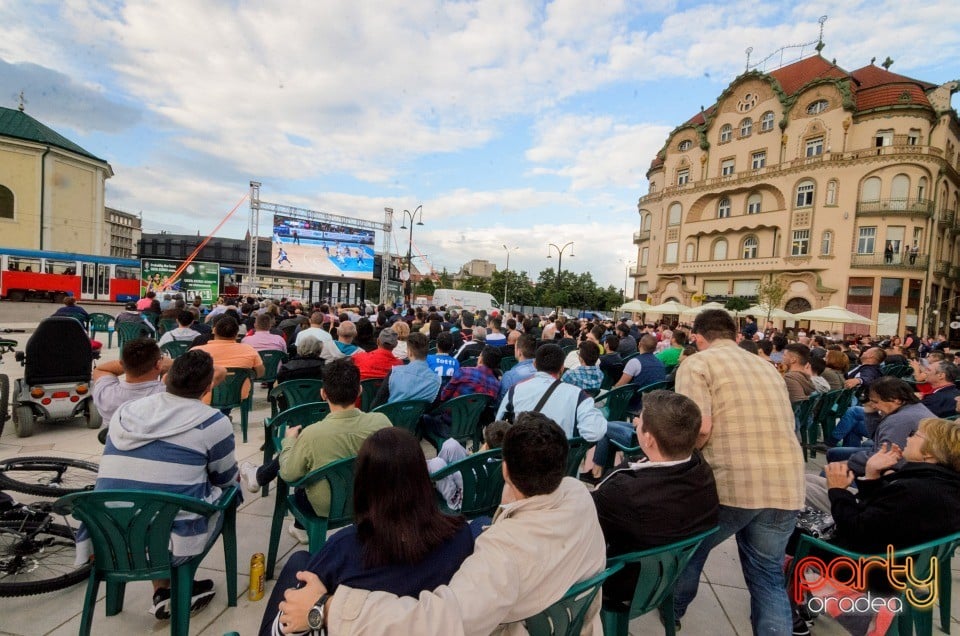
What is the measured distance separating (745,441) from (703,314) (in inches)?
34.9

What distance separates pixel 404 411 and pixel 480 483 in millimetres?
1608

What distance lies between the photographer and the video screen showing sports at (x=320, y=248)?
2808cm

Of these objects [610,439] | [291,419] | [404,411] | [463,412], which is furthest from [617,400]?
[291,419]

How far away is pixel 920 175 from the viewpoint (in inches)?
1052

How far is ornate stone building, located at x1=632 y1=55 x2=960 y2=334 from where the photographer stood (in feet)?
88.5

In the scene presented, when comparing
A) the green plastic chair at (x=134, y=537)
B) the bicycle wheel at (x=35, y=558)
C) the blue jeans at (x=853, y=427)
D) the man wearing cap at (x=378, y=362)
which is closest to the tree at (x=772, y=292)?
the blue jeans at (x=853, y=427)

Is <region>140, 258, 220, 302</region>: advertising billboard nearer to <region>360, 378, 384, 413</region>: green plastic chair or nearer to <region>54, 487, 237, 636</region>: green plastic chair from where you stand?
<region>360, 378, 384, 413</region>: green plastic chair

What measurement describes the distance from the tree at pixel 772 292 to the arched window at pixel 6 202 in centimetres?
4873

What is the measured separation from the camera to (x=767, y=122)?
105 ft

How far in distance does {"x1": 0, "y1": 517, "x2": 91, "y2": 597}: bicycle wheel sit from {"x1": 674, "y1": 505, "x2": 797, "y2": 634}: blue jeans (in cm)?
337

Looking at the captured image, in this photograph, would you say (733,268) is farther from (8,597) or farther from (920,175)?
(8,597)

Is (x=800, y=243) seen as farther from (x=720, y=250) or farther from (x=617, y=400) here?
(x=617, y=400)

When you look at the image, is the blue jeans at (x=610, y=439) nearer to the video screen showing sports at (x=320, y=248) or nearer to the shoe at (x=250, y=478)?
the shoe at (x=250, y=478)

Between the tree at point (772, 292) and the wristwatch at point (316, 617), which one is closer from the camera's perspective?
the wristwatch at point (316, 617)
